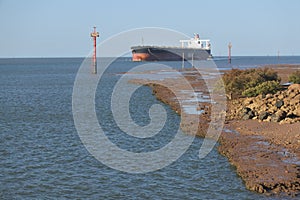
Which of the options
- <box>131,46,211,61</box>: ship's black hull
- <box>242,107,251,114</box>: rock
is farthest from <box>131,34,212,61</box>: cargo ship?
<box>242,107,251,114</box>: rock

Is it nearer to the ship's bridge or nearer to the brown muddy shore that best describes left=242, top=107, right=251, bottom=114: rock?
the brown muddy shore

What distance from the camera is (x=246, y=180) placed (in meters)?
15.6

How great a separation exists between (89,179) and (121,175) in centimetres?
130

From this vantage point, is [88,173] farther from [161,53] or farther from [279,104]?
[161,53]

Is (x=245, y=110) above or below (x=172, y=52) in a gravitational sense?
below

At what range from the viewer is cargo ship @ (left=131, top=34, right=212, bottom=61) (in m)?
138

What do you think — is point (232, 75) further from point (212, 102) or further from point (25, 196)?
point (25, 196)

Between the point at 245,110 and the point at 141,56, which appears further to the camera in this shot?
the point at 141,56

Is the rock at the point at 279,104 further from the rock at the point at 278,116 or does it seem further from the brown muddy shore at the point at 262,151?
the brown muddy shore at the point at 262,151

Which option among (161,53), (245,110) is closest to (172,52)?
(161,53)

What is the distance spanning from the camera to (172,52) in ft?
465

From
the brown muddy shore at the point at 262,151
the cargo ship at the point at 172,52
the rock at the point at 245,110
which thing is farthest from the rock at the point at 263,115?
the cargo ship at the point at 172,52

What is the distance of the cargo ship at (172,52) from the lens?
138 m

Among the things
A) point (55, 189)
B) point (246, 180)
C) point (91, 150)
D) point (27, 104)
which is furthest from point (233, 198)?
point (27, 104)
